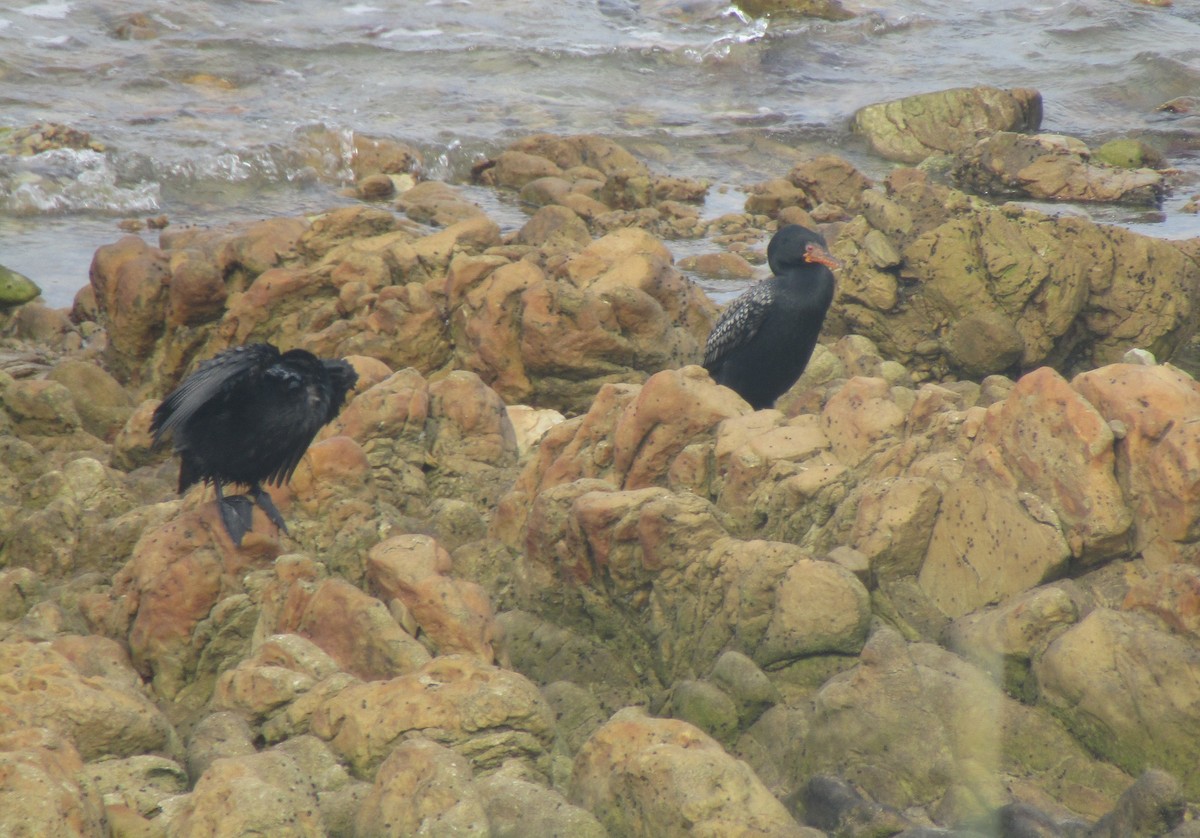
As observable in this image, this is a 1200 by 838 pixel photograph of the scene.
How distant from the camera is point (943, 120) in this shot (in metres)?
21.4

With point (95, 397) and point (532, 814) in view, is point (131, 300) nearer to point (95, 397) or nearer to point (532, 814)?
point (95, 397)

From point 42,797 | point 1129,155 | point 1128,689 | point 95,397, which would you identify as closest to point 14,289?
point 95,397

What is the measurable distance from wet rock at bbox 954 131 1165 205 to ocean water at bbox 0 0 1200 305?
358 mm

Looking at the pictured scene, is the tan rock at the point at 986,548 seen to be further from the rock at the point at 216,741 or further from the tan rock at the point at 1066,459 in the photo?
the rock at the point at 216,741

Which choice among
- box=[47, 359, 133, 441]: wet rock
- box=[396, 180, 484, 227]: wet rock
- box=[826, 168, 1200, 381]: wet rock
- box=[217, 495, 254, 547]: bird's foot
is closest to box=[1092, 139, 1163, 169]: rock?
box=[826, 168, 1200, 381]: wet rock

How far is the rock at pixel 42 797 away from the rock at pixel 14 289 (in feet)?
34.0

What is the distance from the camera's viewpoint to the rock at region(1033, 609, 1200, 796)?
15.3ft

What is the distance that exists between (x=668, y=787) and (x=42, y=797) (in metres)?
1.81

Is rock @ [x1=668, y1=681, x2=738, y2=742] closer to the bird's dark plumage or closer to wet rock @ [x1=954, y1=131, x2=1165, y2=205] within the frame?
the bird's dark plumage

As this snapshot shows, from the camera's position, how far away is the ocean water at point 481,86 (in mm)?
18250

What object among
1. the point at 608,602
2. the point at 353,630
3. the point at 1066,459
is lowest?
the point at 608,602

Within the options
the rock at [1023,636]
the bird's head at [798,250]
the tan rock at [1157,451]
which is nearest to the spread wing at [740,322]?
the bird's head at [798,250]

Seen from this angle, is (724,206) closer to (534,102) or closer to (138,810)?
(534,102)

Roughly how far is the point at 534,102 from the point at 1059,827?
68.6 ft
